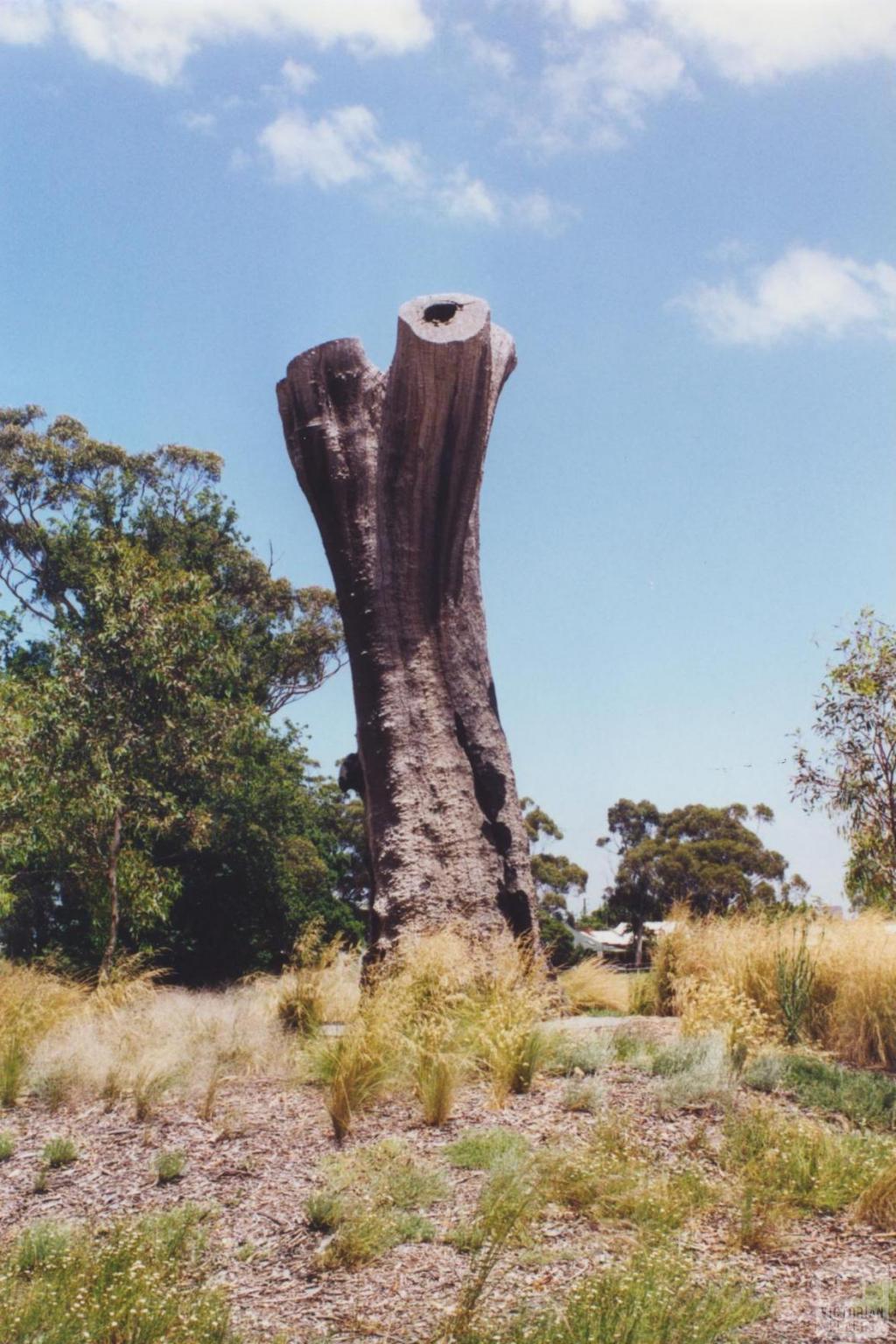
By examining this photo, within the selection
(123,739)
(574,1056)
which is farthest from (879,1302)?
(123,739)

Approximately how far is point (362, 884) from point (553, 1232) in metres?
21.1

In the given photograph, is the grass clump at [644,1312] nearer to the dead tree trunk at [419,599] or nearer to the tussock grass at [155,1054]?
the tussock grass at [155,1054]

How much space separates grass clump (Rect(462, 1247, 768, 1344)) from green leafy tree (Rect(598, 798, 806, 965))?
964 inches

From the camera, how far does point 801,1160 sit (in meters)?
4.10

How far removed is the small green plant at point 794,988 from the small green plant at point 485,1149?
9.05 feet

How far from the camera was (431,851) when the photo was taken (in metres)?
7.27

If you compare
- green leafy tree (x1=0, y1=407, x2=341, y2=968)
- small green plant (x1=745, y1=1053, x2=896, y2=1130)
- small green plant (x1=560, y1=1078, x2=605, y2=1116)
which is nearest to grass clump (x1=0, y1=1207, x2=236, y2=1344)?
small green plant (x1=560, y1=1078, x2=605, y2=1116)

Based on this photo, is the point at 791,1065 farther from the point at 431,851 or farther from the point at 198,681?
the point at 198,681

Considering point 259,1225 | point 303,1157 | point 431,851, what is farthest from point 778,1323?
point 431,851

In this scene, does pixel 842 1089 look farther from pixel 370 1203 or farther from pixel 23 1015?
pixel 23 1015

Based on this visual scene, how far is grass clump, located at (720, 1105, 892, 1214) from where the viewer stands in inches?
154

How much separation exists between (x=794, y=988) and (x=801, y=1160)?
2625mm

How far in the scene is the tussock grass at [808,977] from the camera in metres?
6.30

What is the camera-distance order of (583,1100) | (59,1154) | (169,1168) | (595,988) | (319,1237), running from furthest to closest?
(595,988)
(583,1100)
(59,1154)
(169,1168)
(319,1237)
